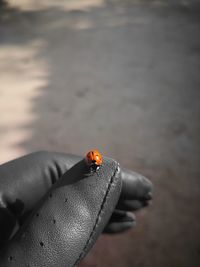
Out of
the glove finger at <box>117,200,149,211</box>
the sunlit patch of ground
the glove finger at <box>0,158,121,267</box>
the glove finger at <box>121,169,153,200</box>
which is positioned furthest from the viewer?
the sunlit patch of ground

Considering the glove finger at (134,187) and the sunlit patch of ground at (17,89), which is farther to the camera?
the sunlit patch of ground at (17,89)

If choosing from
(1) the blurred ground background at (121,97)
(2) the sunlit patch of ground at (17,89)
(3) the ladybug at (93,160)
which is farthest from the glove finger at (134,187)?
(2) the sunlit patch of ground at (17,89)

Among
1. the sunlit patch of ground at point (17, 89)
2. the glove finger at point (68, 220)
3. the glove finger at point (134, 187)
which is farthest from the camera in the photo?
the sunlit patch of ground at point (17, 89)

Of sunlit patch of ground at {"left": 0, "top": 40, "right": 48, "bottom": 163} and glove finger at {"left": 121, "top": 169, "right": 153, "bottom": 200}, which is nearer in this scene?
glove finger at {"left": 121, "top": 169, "right": 153, "bottom": 200}

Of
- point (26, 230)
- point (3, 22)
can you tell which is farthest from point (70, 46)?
point (26, 230)

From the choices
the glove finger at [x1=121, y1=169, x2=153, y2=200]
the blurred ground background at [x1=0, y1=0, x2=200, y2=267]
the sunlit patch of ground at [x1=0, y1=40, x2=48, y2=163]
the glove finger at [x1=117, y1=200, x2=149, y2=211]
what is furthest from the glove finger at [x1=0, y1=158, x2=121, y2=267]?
the sunlit patch of ground at [x1=0, y1=40, x2=48, y2=163]

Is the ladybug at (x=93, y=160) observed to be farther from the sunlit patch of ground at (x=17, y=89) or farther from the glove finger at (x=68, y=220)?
the sunlit patch of ground at (x=17, y=89)

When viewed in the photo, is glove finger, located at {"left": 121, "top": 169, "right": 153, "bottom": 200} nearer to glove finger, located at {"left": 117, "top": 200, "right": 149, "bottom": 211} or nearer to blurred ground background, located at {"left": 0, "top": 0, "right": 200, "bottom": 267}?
glove finger, located at {"left": 117, "top": 200, "right": 149, "bottom": 211}

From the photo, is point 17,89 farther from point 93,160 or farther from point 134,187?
point 93,160
